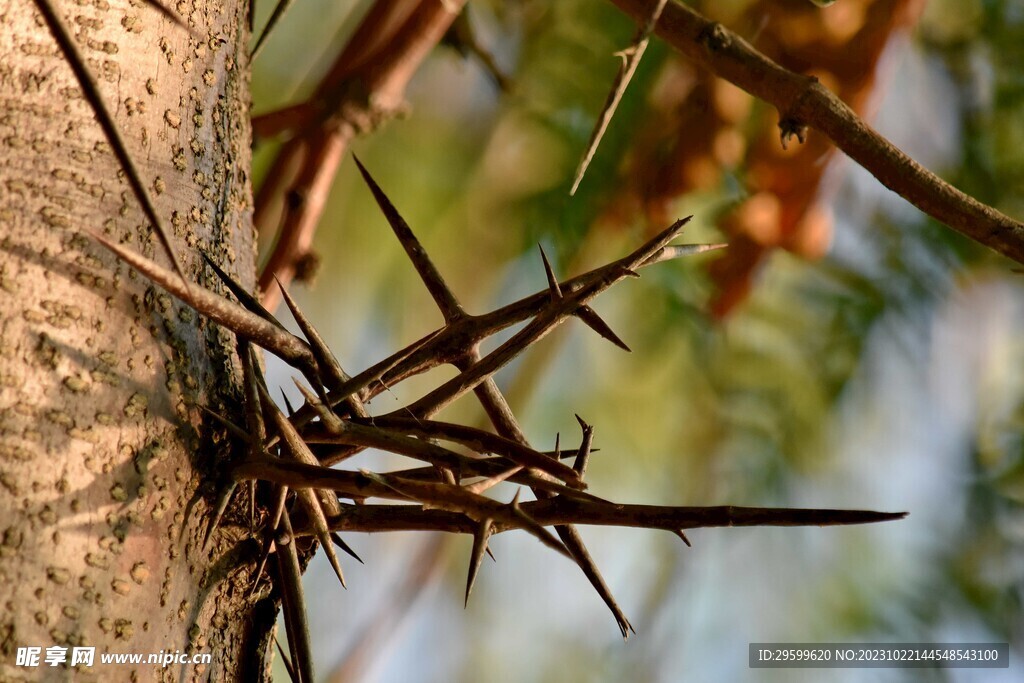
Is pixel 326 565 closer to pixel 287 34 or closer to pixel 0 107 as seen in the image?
pixel 287 34

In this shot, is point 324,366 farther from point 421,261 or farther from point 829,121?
point 829,121

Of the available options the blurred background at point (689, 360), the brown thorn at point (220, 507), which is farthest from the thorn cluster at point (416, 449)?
the blurred background at point (689, 360)

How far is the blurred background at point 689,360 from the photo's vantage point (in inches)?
37.5

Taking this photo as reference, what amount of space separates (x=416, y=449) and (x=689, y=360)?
0.86 metres

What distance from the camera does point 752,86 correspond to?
37 cm

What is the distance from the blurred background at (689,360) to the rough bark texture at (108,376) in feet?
1.87

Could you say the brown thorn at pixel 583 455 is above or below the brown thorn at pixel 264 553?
above

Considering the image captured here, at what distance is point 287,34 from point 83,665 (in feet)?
3.15

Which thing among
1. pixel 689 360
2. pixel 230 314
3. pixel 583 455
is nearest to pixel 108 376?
pixel 230 314

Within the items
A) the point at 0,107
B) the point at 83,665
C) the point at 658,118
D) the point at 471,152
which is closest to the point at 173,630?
the point at 83,665

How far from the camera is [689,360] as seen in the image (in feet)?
3.56

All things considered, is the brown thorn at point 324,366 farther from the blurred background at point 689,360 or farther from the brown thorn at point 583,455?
the blurred background at point 689,360

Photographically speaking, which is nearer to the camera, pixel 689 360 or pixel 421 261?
pixel 421 261

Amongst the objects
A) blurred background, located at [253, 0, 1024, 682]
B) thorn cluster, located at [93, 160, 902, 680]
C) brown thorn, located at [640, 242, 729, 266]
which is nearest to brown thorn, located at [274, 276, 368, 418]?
thorn cluster, located at [93, 160, 902, 680]
